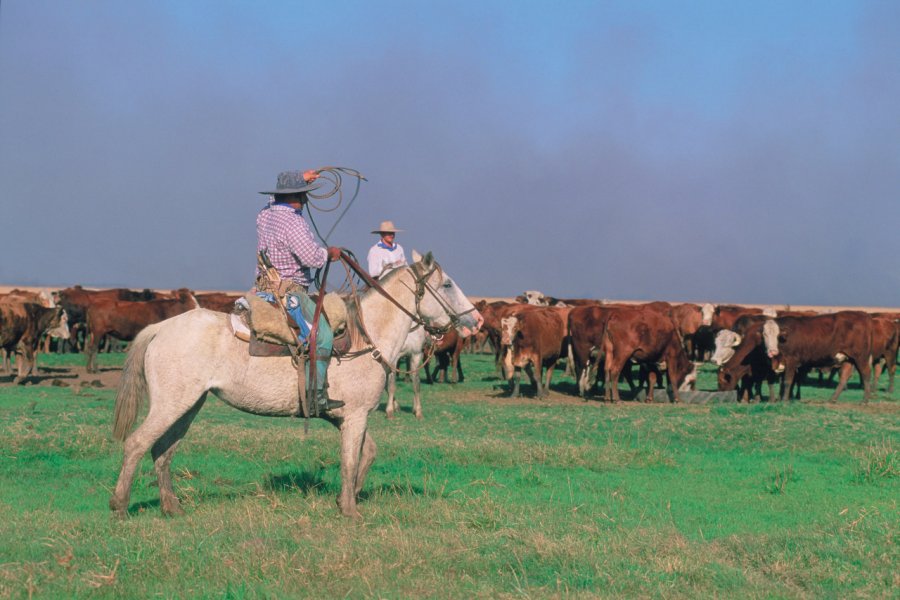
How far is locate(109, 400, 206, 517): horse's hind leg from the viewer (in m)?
7.59

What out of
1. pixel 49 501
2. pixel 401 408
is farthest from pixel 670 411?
pixel 49 501

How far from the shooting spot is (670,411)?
19.0 metres

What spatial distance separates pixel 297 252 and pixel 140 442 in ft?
6.74

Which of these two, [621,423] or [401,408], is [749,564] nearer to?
[621,423]

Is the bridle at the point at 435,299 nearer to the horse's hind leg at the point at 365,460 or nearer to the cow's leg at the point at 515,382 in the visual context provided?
the horse's hind leg at the point at 365,460

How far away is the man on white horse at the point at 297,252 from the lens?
786 cm

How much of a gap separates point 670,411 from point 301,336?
12770mm

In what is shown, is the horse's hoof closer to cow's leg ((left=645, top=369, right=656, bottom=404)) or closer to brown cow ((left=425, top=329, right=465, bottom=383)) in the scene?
brown cow ((left=425, top=329, right=465, bottom=383))

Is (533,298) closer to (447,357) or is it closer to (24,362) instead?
(447,357)

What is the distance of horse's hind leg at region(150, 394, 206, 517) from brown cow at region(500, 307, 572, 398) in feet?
48.5

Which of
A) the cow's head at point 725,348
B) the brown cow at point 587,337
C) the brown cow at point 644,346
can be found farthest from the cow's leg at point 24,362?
the cow's head at point 725,348

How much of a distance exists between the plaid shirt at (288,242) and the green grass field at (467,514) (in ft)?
6.90

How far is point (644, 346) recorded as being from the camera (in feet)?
72.4

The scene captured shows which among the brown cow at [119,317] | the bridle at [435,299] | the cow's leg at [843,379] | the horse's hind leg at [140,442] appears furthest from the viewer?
the brown cow at [119,317]
